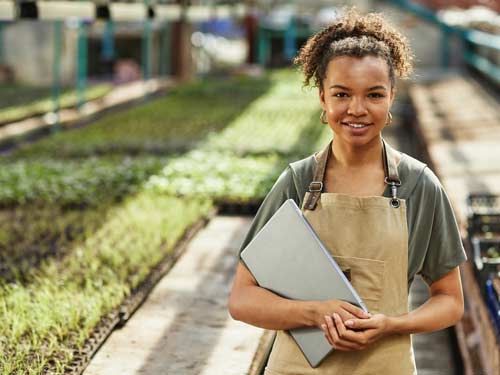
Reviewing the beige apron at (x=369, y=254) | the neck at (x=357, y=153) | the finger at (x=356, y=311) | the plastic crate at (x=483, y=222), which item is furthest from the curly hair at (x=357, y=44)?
the plastic crate at (x=483, y=222)

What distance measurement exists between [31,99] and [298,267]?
1148 centimetres

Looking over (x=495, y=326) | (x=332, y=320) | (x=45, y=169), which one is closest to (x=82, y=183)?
(x=45, y=169)

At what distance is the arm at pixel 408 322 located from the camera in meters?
1.68

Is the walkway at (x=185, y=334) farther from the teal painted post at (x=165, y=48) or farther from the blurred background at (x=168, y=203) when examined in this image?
the teal painted post at (x=165, y=48)

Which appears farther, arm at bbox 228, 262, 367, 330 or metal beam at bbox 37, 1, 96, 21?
metal beam at bbox 37, 1, 96, 21

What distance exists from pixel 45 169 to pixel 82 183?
27.4 inches

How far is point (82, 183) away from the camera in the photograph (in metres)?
6.19

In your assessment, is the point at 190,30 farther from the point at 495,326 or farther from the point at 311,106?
the point at 495,326

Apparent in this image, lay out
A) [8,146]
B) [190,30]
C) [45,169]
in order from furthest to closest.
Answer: [190,30] → [8,146] → [45,169]

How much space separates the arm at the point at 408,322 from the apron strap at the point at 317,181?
0.83 feet

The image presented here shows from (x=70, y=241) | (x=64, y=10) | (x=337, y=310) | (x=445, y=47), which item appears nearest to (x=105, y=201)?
(x=70, y=241)

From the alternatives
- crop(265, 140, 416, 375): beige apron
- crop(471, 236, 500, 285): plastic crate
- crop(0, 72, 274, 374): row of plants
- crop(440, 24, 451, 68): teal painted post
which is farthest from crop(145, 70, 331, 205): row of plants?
crop(440, 24, 451, 68): teal painted post

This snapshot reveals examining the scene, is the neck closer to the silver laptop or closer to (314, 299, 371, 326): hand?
the silver laptop

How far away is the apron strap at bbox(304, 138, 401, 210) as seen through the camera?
1820 millimetres
